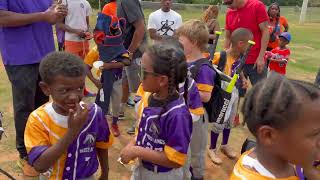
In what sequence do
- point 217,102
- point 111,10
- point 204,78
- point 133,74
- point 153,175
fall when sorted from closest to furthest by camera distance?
point 153,175, point 204,78, point 217,102, point 111,10, point 133,74

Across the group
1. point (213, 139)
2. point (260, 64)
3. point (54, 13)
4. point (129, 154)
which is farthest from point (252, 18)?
point (129, 154)

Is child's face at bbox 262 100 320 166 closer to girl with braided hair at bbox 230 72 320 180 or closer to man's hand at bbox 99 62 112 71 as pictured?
girl with braided hair at bbox 230 72 320 180

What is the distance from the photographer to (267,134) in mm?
1454

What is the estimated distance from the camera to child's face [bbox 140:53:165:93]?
2307mm

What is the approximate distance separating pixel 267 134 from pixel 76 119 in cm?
100

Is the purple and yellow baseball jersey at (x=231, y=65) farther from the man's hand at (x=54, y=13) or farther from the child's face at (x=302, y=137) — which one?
the child's face at (x=302, y=137)

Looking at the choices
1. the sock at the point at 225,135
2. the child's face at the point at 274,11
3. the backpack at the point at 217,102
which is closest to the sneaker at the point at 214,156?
the sock at the point at 225,135

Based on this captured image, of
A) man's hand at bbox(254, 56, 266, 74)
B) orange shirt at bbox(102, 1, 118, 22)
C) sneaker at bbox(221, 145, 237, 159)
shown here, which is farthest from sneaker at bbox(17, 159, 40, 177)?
man's hand at bbox(254, 56, 266, 74)

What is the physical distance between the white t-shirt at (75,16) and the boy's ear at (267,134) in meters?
5.32

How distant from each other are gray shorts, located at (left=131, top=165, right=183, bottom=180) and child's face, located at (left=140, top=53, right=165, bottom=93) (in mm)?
563

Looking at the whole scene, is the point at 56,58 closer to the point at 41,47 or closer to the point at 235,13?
the point at 41,47

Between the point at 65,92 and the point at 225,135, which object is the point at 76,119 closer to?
the point at 65,92

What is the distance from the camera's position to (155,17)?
20.6 ft

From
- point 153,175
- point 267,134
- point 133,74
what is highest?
point 267,134
